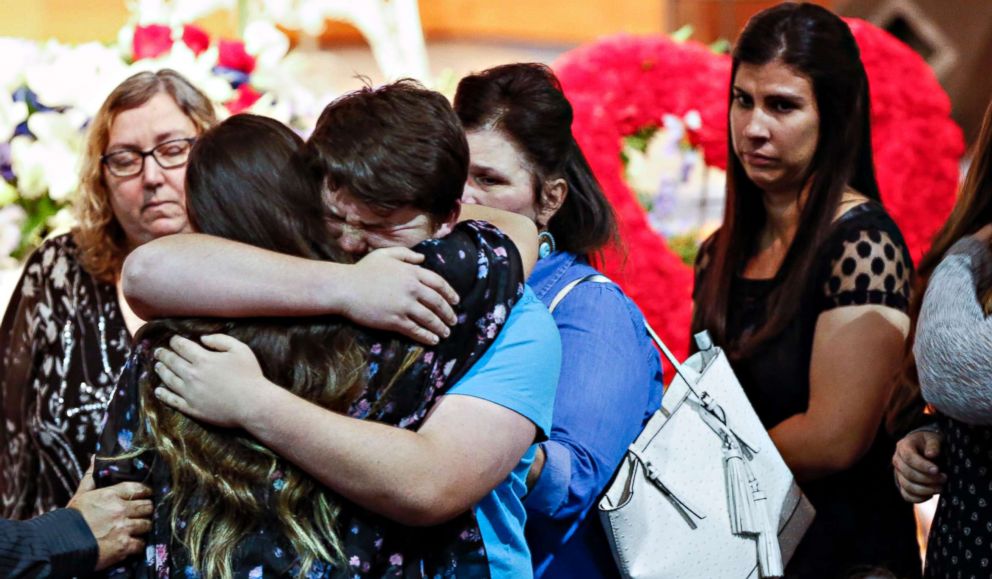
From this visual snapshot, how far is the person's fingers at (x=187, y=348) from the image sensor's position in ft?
4.01

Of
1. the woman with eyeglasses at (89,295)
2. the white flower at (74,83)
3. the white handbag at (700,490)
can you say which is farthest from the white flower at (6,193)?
the white handbag at (700,490)

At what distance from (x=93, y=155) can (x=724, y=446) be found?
4.25ft

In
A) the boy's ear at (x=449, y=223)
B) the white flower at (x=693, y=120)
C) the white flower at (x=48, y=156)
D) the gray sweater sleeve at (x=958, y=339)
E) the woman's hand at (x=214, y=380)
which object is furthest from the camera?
the white flower at (x=693, y=120)

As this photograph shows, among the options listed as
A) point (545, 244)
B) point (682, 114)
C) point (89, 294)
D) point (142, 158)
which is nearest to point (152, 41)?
point (142, 158)

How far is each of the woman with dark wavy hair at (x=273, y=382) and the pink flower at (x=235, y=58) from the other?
160 centimetres

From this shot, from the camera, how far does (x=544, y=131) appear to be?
181cm

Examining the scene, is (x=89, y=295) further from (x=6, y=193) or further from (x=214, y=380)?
(x=214, y=380)

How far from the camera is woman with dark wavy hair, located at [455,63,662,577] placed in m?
1.61

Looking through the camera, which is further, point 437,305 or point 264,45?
point 264,45

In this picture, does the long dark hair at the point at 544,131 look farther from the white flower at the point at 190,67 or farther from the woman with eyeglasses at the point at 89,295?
the white flower at the point at 190,67

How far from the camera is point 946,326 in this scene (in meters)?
1.57

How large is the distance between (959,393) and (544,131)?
0.68 meters

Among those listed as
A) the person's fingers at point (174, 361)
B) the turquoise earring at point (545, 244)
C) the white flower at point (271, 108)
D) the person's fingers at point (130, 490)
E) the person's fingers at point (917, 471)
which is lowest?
the person's fingers at point (917, 471)

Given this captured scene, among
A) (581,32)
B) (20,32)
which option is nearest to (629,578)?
(20,32)
